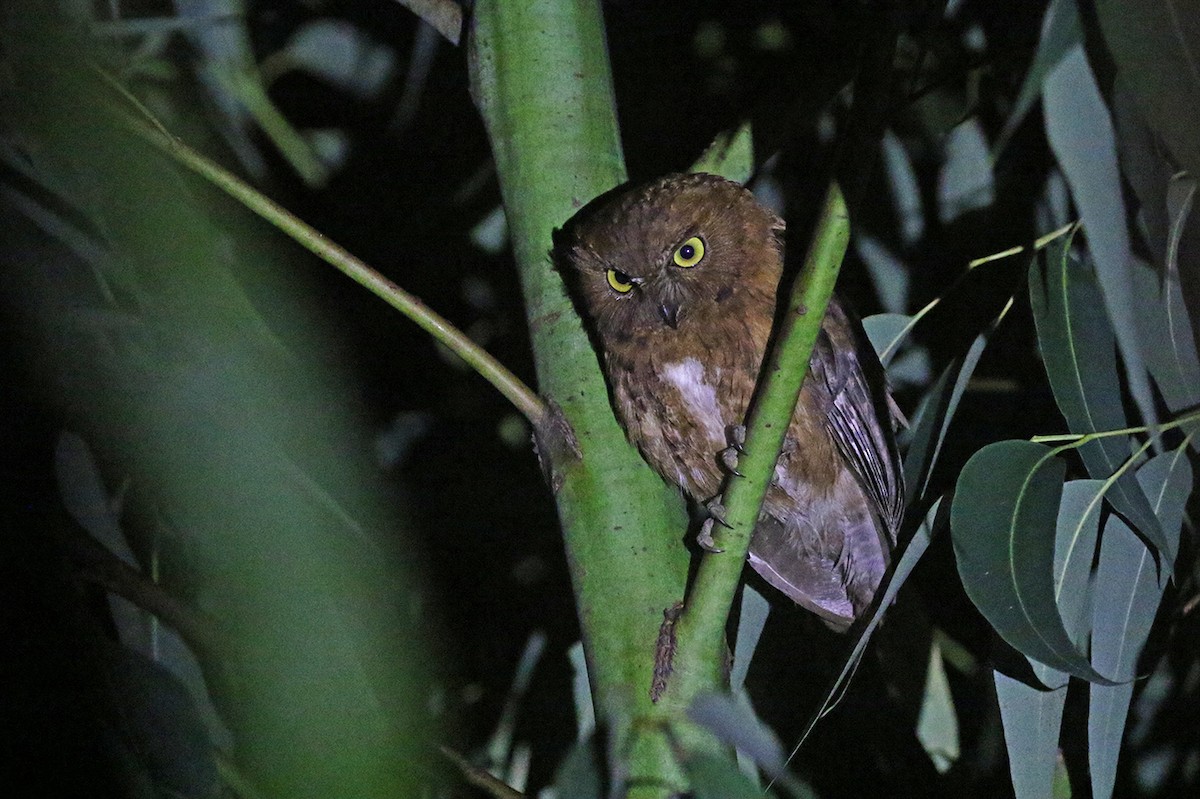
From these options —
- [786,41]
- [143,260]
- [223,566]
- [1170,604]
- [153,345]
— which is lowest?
[1170,604]

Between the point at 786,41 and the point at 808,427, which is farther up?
the point at 786,41

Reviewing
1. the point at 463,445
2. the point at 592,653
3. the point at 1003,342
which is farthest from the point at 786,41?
the point at 592,653

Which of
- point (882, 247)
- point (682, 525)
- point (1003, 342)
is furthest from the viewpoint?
point (1003, 342)

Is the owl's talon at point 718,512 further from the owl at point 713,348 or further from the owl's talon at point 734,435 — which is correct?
the owl at point 713,348

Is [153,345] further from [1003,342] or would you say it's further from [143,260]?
[1003,342]

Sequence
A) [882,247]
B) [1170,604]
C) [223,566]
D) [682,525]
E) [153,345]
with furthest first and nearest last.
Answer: [882,247]
[1170,604]
[153,345]
[223,566]
[682,525]

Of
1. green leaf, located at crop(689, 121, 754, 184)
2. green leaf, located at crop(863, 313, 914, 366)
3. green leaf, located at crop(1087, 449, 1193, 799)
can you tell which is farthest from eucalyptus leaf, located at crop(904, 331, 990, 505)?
green leaf, located at crop(689, 121, 754, 184)
